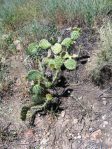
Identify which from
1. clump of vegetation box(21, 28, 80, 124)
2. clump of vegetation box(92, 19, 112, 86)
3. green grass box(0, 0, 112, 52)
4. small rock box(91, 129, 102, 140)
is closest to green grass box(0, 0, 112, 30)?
green grass box(0, 0, 112, 52)

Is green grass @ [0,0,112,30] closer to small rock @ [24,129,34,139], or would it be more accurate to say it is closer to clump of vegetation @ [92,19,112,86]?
clump of vegetation @ [92,19,112,86]

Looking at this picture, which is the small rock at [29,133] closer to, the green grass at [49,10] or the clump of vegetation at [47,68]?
the clump of vegetation at [47,68]

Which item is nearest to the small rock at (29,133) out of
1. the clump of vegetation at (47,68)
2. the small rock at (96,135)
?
the clump of vegetation at (47,68)

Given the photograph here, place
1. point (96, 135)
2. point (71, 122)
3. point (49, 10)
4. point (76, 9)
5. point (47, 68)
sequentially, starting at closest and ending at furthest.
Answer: point (96, 135)
point (71, 122)
point (47, 68)
point (76, 9)
point (49, 10)

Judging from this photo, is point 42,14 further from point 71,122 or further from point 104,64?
point 71,122

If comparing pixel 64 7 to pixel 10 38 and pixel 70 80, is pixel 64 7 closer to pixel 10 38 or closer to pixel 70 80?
pixel 10 38

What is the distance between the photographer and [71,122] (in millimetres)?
3945

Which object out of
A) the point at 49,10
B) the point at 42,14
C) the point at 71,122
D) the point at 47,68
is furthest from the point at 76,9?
the point at 71,122

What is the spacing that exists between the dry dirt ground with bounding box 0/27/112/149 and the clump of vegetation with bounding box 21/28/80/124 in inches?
5.1

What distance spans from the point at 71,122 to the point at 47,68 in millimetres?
905

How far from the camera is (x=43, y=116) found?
4.11m

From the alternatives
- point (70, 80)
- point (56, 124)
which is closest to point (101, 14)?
point (70, 80)

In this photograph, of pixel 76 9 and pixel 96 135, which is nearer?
pixel 96 135

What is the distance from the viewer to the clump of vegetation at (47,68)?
409cm
